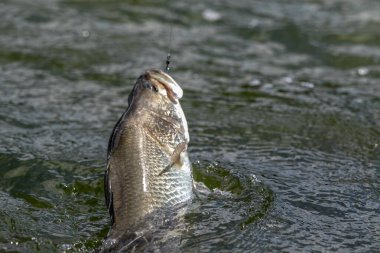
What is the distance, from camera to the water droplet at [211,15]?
10008 mm

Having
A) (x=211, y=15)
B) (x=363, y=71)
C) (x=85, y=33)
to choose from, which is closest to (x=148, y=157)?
(x=363, y=71)

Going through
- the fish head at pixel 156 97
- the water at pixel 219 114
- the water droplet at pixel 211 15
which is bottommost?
the water at pixel 219 114

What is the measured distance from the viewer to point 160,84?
187 inches

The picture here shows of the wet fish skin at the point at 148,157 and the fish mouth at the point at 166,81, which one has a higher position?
the fish mouth at the point at 166,81

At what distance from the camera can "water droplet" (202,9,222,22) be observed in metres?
10.0

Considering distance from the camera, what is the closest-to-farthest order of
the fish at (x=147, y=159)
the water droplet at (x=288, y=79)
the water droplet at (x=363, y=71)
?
the fish at (x=147, y=159) → the water droplet at (x=288, y=79) → the water droplet at (x=363, y=71)

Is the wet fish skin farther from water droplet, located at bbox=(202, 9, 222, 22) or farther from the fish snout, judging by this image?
water droplet, located at bbox=(202, 9, 222, 22)

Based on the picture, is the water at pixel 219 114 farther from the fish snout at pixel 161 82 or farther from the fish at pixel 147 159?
the fish snout at pixel 161 82

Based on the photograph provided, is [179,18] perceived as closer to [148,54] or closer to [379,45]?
[148,54]

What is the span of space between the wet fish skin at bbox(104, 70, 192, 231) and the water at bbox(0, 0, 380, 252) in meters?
0.31

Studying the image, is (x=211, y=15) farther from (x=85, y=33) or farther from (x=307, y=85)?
(x=307, y=85)

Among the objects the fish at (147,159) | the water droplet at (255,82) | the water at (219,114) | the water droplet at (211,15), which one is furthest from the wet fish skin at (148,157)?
the water droplet at (211,15)

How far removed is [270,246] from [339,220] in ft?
2.00

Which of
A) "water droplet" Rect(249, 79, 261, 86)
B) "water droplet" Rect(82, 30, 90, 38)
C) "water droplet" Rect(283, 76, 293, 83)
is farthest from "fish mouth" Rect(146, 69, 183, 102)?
"water droplet" Rect(82, 30, 90, 38)
